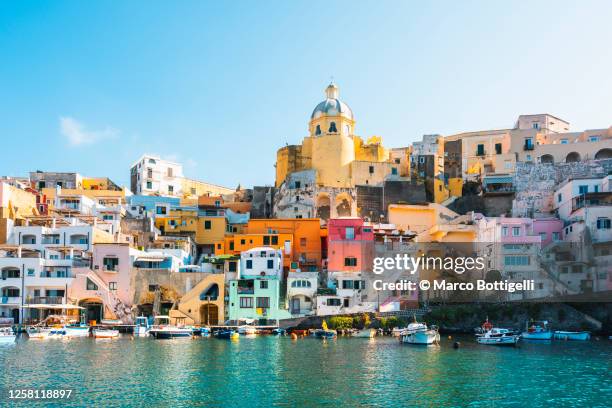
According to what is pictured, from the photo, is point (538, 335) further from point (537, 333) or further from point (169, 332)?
point (169, 332)

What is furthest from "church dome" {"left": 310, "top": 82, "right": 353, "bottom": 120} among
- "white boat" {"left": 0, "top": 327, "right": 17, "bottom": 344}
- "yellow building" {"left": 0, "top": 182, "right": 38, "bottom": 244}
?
"white boat" {"left": 0, "top": 327, "right": 17, "bottom": 344}

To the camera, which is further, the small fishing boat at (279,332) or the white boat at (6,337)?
the small fishing boat at (279,332)

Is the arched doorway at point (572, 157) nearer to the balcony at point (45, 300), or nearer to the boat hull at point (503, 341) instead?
the boat hull at point (503, 341)

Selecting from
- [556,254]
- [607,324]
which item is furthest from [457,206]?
[607,324]

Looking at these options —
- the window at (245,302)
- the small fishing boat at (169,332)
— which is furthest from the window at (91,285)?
the window at (245,302)

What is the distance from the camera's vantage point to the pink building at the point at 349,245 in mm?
62938

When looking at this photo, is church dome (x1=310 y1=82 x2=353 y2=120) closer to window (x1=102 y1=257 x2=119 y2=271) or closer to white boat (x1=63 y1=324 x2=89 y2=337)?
window (x1=102 y1=257 x2=119 y2=271)

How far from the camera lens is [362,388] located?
3170 cm

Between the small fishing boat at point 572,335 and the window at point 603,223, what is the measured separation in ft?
29.6

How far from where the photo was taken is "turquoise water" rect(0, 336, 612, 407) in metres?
29.4

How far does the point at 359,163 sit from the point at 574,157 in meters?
21.6

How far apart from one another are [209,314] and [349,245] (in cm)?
1337

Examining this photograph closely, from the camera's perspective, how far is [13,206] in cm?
6625

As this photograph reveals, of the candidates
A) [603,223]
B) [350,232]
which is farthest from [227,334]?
[603,223]
